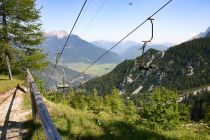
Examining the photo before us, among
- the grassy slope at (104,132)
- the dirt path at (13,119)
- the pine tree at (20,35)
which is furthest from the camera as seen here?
the pine tree at (20,35)

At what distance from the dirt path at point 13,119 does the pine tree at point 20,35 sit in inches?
737

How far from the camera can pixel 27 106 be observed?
1764cm

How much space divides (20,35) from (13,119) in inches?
1068

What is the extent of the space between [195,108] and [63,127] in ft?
639

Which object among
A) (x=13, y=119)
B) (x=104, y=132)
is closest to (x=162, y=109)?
(x=13, y=119)

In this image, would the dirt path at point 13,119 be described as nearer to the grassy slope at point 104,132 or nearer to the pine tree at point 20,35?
the grassy slope at point 104,132

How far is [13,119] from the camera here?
1501 cm

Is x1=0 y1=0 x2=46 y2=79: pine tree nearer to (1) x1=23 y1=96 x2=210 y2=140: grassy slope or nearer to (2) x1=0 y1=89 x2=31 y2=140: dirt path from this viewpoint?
(2) x1=0 y1=89 x2=31 y2=140: dirt path

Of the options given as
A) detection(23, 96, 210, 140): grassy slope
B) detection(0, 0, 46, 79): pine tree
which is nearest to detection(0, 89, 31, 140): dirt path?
detection(23, 96, 210, 140): grassy slope

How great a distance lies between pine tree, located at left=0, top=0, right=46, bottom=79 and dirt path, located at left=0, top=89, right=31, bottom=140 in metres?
18.7

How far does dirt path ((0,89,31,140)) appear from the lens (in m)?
12.0

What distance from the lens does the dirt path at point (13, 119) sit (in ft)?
39.4


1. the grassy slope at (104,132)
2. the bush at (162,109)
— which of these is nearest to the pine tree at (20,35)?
the bush at (162,109)

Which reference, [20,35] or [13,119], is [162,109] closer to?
[20,35]
